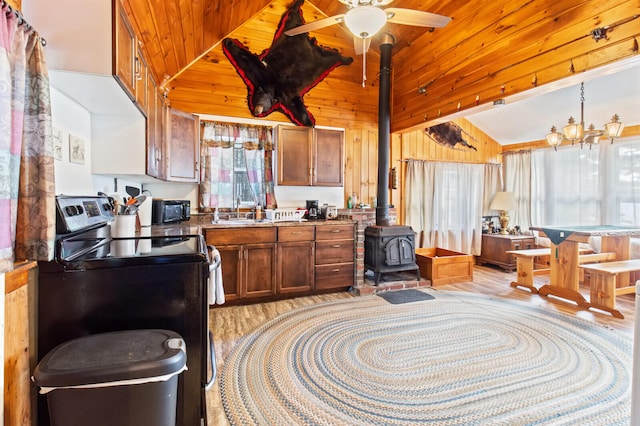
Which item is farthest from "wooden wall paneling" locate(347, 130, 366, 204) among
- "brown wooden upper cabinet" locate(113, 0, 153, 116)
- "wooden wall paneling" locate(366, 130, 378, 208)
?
"brown wooden upper cabinet" locate(113, 0, 153, 116)

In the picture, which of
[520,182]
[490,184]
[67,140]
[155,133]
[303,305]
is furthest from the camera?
[490,184]

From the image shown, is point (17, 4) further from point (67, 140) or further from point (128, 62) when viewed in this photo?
point (67, 140)

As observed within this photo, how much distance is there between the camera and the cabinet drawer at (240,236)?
10.6 ft

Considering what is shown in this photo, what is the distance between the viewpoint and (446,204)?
542 cm

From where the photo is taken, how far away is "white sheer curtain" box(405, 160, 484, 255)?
5.19 metres

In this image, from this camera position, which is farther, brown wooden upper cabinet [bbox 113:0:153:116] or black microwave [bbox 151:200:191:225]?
black microwave [bbox 151:200:191:225]

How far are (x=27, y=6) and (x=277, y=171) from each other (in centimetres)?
286

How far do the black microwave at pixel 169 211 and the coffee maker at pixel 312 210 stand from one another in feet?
4.83

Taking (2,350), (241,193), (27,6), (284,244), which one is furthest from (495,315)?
(27,6)

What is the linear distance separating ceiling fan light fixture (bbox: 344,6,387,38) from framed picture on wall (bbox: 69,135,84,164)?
77.5 inches

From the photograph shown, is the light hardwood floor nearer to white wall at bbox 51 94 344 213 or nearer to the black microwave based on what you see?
the black microwave

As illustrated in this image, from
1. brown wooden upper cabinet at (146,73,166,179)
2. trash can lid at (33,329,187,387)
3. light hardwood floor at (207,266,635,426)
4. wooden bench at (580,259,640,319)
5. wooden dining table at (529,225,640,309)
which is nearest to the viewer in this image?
trash can lid at (33,329,187,387)

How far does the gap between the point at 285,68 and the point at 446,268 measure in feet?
11.5

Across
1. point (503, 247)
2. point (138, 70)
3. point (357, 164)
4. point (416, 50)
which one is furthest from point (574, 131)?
point (138, 70)
